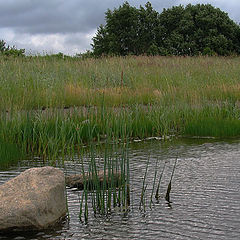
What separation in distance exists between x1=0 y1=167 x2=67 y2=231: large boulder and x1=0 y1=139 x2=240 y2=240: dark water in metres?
0.10

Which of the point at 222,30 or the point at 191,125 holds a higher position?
the point at 222,30

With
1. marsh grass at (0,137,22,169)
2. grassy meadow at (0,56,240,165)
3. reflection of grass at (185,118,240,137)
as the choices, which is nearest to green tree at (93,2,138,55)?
grassy meadow at (0,56,240,165)

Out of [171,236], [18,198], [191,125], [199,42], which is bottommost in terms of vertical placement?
[171,236]

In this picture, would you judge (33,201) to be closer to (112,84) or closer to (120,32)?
(112,84)

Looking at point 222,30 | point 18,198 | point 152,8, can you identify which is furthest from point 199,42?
point 18,198

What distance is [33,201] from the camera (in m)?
3.11

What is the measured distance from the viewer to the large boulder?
3059 mm

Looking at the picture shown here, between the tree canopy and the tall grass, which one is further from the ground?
the tree canopy

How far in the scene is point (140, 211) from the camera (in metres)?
3.43

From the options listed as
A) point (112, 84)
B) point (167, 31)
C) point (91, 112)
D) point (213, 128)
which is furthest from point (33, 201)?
point (167, 31)

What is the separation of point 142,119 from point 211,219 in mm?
4581

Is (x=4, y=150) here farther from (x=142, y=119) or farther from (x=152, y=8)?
(x=152, y=8)

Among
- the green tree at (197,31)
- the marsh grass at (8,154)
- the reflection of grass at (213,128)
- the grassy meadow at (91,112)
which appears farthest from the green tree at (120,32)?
the marsh grass at (8,154)

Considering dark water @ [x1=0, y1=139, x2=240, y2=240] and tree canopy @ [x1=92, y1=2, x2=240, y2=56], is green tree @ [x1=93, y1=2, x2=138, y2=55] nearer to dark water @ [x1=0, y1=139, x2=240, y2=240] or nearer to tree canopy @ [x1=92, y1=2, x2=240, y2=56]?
tree canopy @ [x1=92, y1=2, x2=240, y2=56]
